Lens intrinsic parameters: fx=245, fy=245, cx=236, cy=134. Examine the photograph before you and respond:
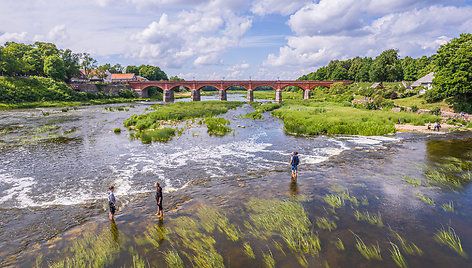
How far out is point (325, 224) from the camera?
11898mm

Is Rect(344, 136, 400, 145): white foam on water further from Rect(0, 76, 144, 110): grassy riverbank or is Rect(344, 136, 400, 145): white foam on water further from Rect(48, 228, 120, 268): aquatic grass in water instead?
Rect(0, 76, 144, 110): grassy riverbank

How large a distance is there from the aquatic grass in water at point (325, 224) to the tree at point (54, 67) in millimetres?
117766

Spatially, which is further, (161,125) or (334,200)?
(161,125)

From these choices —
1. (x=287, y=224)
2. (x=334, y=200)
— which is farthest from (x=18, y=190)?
(x=334, y=200)

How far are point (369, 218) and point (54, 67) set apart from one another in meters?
122

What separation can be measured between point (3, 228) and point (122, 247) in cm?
729

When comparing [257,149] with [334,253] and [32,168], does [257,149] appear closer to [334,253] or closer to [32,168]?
[334,253]

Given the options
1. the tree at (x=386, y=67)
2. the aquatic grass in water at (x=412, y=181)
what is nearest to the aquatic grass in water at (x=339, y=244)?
the aquatic grass in water at (x=412, y=181)

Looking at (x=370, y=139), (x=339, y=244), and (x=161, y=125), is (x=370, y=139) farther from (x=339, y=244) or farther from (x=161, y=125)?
(x=161, y=125)

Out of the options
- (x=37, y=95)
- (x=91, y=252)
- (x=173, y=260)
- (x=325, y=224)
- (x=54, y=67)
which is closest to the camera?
(x=173, y=260)

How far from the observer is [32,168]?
21.7 m

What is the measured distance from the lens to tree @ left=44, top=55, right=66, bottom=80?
97275 millimetres

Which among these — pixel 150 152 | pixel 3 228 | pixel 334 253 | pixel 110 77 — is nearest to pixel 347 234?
pixel 334 253

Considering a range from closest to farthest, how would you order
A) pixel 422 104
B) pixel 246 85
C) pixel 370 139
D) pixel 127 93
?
pixel 370 139 → pixel 422 104 → pixel 246 85 → pixel 127 93
